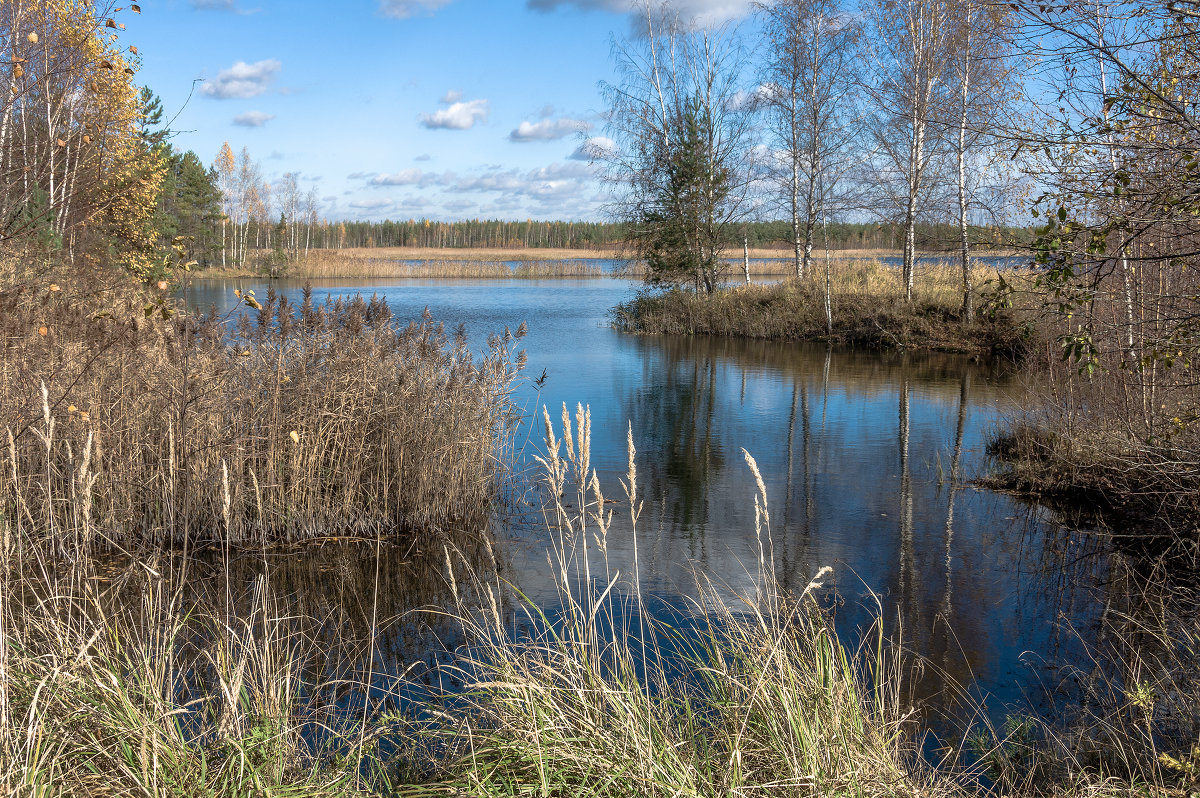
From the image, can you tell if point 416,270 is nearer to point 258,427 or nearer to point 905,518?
point 258,427

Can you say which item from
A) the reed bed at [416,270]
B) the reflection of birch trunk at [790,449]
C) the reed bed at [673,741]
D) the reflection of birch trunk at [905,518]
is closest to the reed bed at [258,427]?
the reflection of birch trunk at [790,449]

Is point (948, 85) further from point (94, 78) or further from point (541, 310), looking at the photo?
point (94, 78)

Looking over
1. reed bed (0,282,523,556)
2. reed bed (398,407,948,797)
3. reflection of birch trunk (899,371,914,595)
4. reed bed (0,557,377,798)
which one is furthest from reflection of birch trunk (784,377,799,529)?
reed bed (0,557,377,798)

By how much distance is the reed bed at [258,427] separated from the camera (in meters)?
5.92

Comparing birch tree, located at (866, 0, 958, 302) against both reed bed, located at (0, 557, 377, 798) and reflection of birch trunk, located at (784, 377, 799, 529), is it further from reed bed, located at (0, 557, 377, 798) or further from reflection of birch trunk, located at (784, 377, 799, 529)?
reed bed, located at (0, 557, 377, 798)

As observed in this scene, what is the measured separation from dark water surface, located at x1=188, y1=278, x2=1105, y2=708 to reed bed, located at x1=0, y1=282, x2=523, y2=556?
1.90 ft

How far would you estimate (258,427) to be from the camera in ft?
21.0

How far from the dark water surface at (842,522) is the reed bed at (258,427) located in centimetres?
58

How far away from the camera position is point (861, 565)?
6.11m

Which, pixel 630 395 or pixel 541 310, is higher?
pixel 541 310

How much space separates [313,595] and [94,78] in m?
3.34

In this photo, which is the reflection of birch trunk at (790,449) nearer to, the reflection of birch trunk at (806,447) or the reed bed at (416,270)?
the reflection of birch trunk at (806,447)

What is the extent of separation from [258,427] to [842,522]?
4950 mm

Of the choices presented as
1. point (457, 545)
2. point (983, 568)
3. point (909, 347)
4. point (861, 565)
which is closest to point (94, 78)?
point (457, 545)
